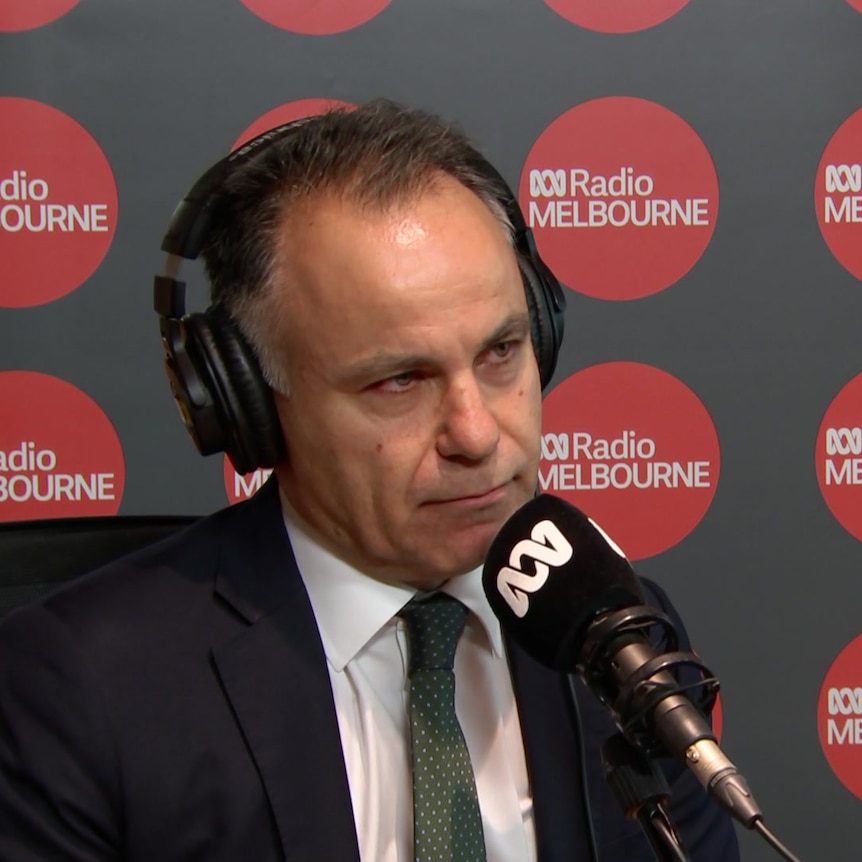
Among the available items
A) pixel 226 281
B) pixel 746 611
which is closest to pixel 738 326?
pixel 746 611

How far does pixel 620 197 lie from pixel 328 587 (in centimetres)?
85

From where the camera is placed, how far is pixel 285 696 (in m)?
1.01

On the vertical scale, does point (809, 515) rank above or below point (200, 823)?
above

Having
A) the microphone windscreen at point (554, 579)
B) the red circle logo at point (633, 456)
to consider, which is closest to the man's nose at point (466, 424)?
the microphone windscreen at point (554, 579)

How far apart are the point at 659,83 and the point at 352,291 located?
86 centimetres

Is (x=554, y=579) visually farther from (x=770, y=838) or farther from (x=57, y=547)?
(x=57, y=547)

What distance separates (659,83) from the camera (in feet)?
5.35

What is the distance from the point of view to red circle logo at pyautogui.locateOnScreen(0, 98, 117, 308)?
5.17ft

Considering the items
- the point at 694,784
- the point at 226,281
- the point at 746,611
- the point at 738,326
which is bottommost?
the point at 694,784

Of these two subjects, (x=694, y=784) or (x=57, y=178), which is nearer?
(x=694, y=784)

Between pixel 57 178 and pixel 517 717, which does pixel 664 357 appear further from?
pixel 57 178

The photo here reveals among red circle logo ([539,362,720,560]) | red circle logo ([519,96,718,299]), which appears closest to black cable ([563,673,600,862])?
red circle logo ([539,362,720,560])

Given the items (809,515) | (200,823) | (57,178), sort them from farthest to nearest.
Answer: (809,515), (57,178), (200,823)

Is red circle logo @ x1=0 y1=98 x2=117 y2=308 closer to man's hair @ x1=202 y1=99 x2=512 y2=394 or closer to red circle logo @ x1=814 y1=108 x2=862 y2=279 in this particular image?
man's hair @ x1=202 y1=99 x2=512 y2=394
